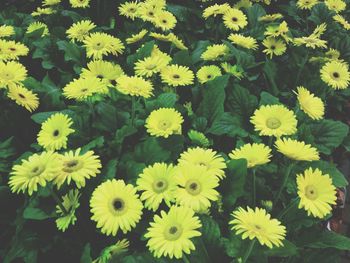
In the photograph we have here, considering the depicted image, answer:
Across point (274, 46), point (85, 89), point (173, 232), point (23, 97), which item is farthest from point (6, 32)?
point (173, 232)

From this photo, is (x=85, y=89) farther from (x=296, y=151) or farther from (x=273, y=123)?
(x=296, y=151)

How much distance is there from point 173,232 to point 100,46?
1.29m

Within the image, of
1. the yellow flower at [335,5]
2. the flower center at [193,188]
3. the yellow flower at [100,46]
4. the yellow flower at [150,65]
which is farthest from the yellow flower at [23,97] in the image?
the yellow flower at [335,5]

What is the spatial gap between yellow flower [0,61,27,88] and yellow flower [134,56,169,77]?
526mm

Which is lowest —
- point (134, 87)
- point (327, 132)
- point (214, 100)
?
point (327, 132)

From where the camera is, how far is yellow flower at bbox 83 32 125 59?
213 centimetres

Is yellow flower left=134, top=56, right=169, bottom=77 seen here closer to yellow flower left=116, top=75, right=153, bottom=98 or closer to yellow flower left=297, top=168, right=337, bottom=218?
yellow flower left=116, top=75, right=153, bottom=98

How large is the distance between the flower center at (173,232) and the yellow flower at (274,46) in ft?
4.87

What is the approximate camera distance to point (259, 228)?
3.77 feet

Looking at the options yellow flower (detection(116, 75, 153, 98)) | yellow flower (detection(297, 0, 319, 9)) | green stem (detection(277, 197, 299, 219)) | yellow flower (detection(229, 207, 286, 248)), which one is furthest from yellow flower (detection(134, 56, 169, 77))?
yellow flower (detection(297, 0, 319, 9))

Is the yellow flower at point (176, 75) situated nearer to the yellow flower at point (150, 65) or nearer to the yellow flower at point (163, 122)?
the yellow flower at point (150, 65)

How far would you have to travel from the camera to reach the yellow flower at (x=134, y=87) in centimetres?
174

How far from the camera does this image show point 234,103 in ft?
6.81

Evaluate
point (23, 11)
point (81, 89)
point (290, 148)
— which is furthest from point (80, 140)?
point (23, 11)
